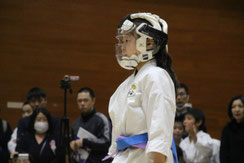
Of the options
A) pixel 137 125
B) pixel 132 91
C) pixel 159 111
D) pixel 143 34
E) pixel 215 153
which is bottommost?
pixel 215 153

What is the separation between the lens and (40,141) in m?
5.91

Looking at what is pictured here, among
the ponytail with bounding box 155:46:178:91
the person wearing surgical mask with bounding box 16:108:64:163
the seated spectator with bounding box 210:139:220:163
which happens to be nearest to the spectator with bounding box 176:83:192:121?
the seated spectator with bounding box 210:139:220:163

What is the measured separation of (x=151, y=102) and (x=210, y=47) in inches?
249

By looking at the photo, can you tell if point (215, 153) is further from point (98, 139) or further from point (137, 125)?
point (137, 125)

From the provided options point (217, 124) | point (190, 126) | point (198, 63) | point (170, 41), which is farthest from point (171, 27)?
point (190, 126)

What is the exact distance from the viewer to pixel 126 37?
10.1 feet

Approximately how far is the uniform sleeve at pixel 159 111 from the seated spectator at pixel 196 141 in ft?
10.5

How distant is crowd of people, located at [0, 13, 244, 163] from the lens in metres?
2.75

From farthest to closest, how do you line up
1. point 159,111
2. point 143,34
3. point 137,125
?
1. point 143,34
2. point 137,125
3. point 159,111

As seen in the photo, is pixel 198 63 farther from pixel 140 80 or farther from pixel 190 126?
pixel 140 80

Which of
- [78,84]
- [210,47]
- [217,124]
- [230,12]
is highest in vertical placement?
[230,12]

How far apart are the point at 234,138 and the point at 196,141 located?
0.51m

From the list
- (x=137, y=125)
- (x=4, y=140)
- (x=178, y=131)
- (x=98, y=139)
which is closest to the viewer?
(x=137, y=125)

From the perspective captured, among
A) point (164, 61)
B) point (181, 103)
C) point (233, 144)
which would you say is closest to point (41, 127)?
point (181, 103)
